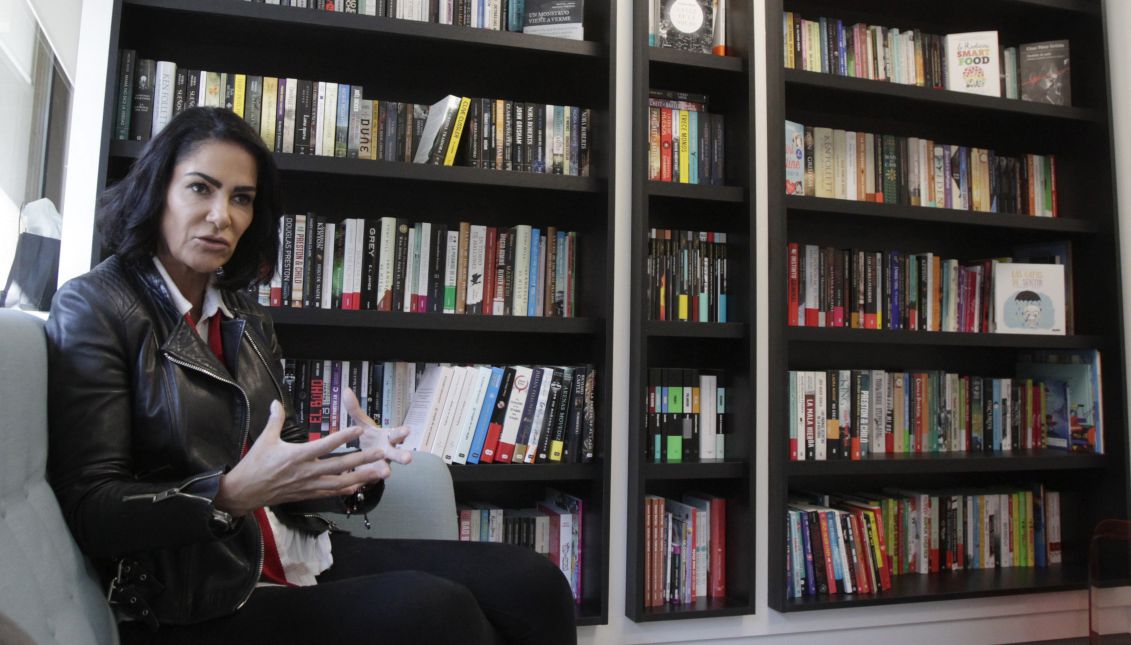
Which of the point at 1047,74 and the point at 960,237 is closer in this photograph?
the point at 1047,74

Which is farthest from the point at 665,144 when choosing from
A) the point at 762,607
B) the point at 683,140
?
the point at 762,607

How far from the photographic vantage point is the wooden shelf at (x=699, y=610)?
1.97 metres

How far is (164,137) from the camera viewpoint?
4.03 ft

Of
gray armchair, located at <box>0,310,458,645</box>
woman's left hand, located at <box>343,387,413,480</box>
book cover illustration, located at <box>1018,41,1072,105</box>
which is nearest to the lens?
gray armchair, located at <box>0,310,458,645</box>

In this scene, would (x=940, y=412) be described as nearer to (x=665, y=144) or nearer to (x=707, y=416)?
(x=707, y=416)

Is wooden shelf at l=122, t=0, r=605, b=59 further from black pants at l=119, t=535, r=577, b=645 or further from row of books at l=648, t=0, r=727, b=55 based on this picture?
black pants at l=119, t=535, r=577, b=645

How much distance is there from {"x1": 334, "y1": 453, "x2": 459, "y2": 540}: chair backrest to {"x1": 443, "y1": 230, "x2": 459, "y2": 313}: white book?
54 cm

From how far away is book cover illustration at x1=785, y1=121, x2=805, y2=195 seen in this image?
7.26ft

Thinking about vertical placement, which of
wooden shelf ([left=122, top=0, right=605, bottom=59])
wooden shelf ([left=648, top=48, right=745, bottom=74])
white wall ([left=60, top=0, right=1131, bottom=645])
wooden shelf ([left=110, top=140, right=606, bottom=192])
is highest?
wooden shelf ([left=648, top=48, right=745, bottom=74])

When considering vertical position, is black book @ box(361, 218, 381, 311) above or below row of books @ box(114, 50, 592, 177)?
below

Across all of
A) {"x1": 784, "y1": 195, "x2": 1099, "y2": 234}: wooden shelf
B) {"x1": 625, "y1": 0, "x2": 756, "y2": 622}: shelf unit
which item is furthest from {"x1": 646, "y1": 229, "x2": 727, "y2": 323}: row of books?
{"x1": 784, "y1": 195, "x2": 1099, "y2": 234}: wooden shelf

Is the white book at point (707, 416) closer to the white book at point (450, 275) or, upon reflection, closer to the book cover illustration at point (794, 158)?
the book cover illustration at point (794, 158)

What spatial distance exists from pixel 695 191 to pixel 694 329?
1.22 feet

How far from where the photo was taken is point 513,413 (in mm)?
1962
